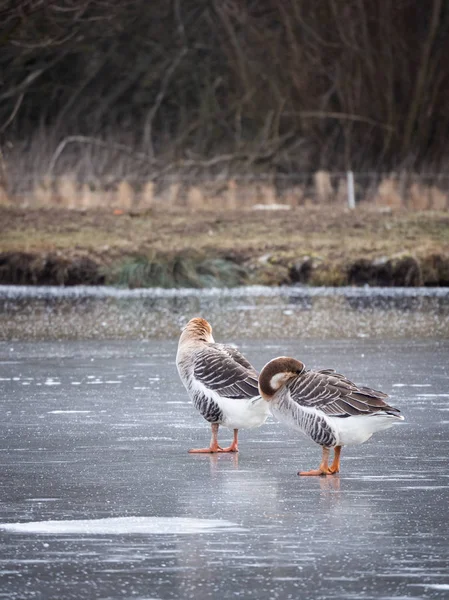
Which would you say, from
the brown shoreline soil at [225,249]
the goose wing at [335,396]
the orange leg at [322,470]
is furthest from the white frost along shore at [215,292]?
the orange leg at [322,470]

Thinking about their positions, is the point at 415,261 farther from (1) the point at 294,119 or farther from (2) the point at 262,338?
(1) the point at 294,119

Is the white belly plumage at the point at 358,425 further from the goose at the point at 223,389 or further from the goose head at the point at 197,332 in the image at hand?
the goose head at the point at 197,332

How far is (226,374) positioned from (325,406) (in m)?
1.10

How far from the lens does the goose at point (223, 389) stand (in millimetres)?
8906

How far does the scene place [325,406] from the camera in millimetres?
8070

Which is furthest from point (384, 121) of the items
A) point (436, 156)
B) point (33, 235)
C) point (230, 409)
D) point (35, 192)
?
point (230, 409)

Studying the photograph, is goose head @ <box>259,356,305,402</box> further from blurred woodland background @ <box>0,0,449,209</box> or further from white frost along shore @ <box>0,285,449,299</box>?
blurred woodland background @ <box>0,0,449,209</box>

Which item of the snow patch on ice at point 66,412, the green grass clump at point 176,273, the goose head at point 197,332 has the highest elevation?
the green grass clump at point 176,273

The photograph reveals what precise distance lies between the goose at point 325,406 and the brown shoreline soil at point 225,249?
60.0ft

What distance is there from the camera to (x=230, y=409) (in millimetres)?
8938

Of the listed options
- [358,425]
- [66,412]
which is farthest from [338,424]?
[66,412]

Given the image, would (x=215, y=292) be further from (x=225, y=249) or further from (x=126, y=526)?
(x=126, y=526)

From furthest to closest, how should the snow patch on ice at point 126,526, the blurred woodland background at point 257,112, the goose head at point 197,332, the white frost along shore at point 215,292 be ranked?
the blurred woodland background at point 257,112
the white frost along shore at point 215,292
the goose head at point 197,332
the snow patch on ice at point 126,526

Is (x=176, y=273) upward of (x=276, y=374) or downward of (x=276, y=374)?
upward
